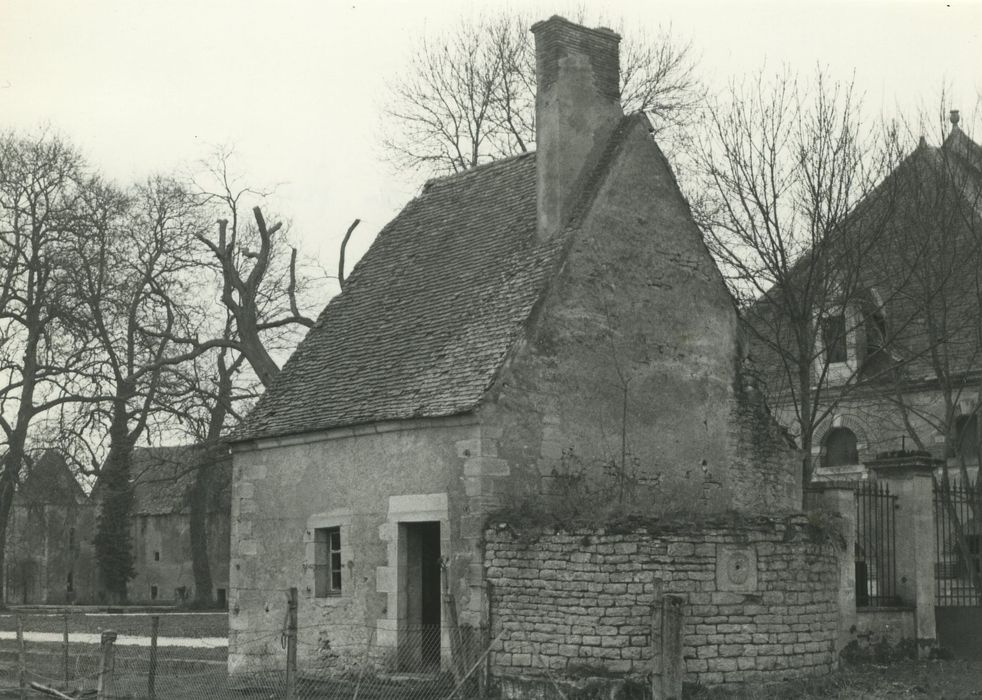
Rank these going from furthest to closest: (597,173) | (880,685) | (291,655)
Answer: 1. (597,173)
2. (880,685)
3. (291,655)

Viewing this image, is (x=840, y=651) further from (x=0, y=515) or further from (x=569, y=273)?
(x=0, y=515)

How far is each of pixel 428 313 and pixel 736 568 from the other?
6.31m

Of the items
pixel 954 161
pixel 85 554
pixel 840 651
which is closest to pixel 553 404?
pixel 840 651

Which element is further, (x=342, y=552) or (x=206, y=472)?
(x=206, y=472)

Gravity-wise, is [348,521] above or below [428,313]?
below

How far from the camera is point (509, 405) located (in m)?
16.5

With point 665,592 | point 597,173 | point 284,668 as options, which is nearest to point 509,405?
point 665,592


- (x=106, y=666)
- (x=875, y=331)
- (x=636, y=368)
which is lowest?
(x=106, y=666)

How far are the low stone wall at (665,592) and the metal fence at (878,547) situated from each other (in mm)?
2619

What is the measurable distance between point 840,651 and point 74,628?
20494 millimetres

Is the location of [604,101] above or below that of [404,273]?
above

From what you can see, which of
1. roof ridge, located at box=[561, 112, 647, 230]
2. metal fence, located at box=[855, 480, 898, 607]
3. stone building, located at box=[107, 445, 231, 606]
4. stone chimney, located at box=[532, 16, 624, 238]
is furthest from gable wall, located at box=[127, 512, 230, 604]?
metal fence, located at box=[855, 480, 898, 607]

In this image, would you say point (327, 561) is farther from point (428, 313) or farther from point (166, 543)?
point (166, 543)

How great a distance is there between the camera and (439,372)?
1739cm
